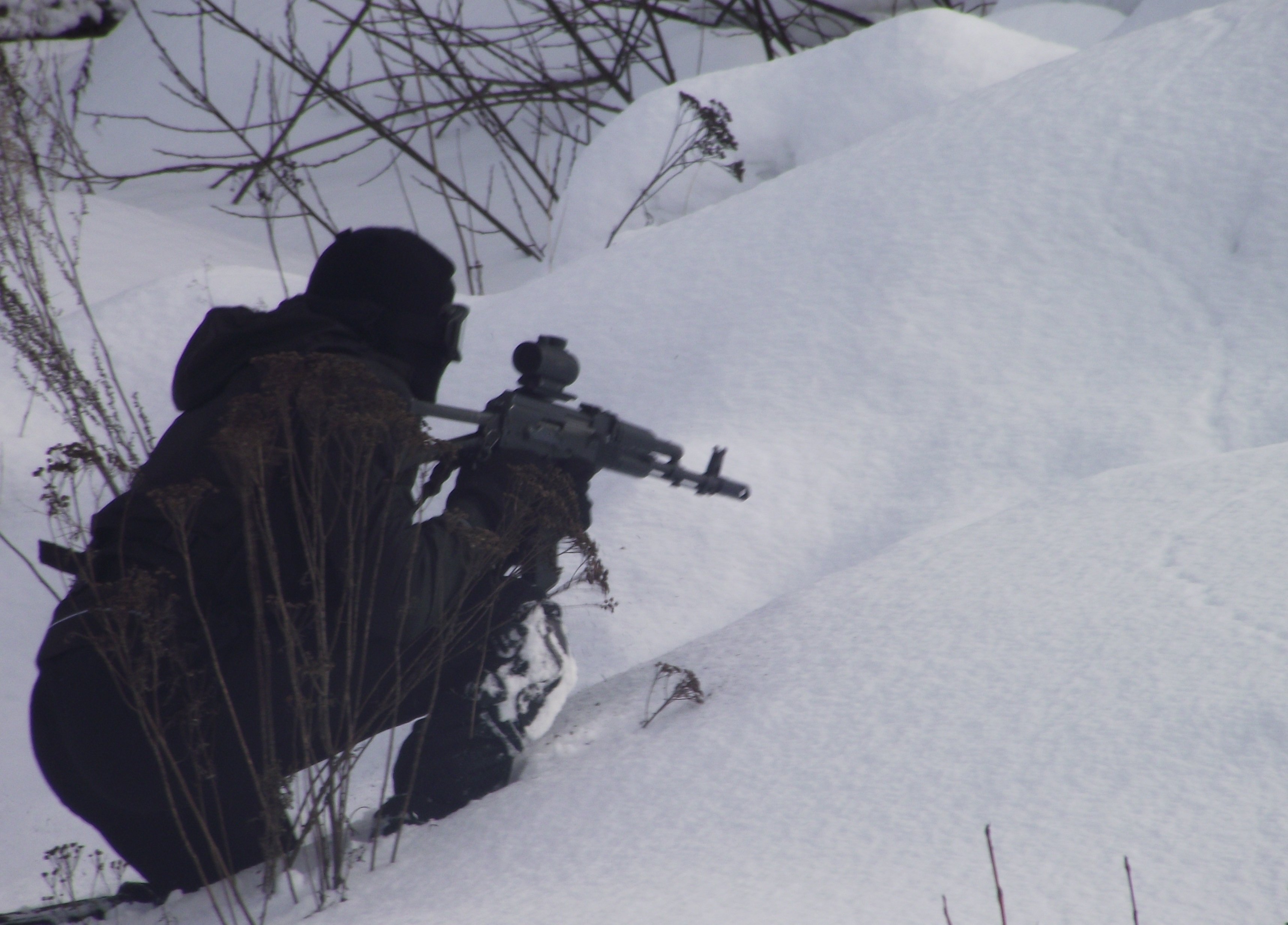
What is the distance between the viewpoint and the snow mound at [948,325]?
2285mm

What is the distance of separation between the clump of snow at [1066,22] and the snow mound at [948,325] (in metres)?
→ 2.20

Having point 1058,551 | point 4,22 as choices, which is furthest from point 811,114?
point 4,22

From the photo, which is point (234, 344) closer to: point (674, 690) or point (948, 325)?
point (674, 690)

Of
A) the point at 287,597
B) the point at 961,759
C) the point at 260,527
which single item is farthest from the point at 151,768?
the point at 961,759

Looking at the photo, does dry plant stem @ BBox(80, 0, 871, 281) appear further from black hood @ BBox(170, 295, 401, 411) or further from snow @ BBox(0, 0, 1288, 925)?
black hood @ BBox(170, 295, 401, 411)

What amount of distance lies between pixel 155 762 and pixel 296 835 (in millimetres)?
233

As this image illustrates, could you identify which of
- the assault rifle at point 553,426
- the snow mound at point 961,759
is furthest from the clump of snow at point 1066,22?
the assault rifle at point 553,426

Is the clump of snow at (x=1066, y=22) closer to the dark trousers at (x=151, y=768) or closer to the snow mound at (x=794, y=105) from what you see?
the snow mound at (x=794, y=105)

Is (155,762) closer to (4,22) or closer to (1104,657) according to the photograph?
(1104,657)

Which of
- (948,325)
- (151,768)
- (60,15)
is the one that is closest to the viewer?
(151,768)

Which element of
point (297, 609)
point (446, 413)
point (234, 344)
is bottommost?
point (297, 609)

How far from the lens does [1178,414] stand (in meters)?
2.25

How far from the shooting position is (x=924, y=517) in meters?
2.26

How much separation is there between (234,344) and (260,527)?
1.11 feet
